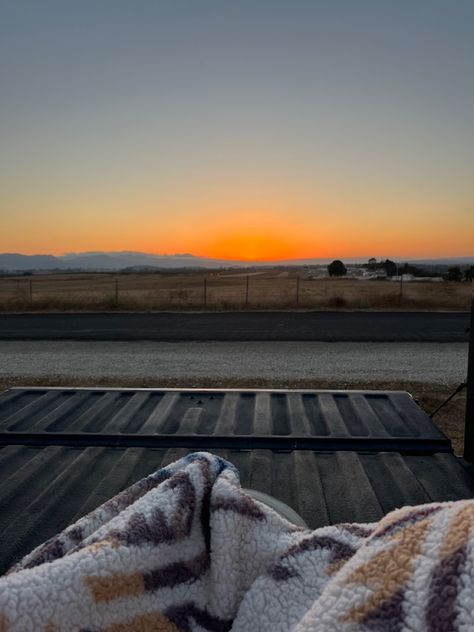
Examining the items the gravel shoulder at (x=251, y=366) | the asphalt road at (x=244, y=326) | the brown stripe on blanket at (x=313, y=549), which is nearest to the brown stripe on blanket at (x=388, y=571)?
the brown stripe on blanket at (x=313, y=549)

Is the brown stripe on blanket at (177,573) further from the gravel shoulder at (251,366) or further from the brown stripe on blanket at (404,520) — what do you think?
the gravel shoulder at (251,366)

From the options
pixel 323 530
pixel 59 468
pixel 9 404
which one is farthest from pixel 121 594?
pixel 9 404

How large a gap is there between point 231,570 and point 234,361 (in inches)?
356

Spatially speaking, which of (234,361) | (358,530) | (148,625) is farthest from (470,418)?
(234,361)

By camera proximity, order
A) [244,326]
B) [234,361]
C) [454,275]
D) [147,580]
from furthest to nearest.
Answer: [454,275]
[244,326]
[234,361]
[147,580]

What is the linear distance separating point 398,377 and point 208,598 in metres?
8.04

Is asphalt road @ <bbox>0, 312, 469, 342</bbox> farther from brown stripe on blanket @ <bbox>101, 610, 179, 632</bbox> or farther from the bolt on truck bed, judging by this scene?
brown stripe on blanket @ <bbox>101, 610, 179, 632</bbox>

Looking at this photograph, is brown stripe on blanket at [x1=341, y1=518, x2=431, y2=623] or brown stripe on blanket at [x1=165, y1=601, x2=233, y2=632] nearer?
brown stripe on blanket at [x1=341, y1=518, x2=431, y2=623]

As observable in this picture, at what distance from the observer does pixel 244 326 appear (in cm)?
1504

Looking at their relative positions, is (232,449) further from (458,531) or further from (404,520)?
(458,531)

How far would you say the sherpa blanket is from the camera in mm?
859

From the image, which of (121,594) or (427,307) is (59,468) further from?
(427,307)

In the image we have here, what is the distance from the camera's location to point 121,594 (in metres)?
1.09

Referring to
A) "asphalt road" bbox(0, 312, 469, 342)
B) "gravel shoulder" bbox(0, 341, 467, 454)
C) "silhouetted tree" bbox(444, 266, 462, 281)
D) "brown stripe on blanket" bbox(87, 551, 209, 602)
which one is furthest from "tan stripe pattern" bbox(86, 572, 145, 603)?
"silhouetted tree" bbox(444, 266, 462, 281)
